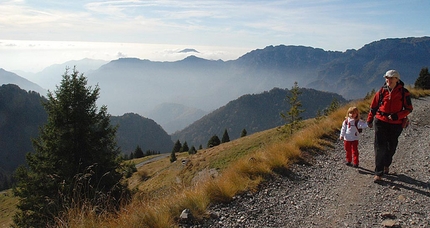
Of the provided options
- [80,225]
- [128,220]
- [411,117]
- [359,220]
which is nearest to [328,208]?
[359,220]

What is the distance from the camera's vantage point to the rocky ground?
493 cm

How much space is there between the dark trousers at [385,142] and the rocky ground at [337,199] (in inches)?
15.8

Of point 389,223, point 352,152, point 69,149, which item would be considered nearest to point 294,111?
point 352,152

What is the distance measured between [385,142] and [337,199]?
8.11 ft

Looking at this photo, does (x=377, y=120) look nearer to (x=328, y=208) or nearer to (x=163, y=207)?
(x=328, y=208)

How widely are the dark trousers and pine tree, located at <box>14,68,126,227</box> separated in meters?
11.5

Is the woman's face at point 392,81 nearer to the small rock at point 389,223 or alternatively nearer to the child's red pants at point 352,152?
the child's red pants at point 352,152

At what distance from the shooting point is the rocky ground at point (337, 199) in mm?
4930

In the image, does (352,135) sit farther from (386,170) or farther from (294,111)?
(294,111)

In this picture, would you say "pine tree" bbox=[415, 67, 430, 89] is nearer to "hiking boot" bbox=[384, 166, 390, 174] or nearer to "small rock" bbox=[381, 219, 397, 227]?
"hiking boot" bbox=[384, 166, 390, 174]

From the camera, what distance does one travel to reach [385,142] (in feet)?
23.0

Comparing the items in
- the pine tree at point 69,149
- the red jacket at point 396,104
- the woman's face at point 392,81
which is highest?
the woman's face at point 392,81

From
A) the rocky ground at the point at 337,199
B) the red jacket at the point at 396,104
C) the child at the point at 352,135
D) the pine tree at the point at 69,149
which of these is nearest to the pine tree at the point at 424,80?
the rocky ground at the point at 337,199

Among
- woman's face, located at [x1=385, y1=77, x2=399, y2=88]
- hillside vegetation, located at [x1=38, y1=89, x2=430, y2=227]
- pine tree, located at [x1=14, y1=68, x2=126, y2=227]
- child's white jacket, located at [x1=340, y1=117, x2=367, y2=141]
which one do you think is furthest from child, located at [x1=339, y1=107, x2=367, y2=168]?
pine tree, located at [x1=14, y1=68, x2=126, y2=227]
